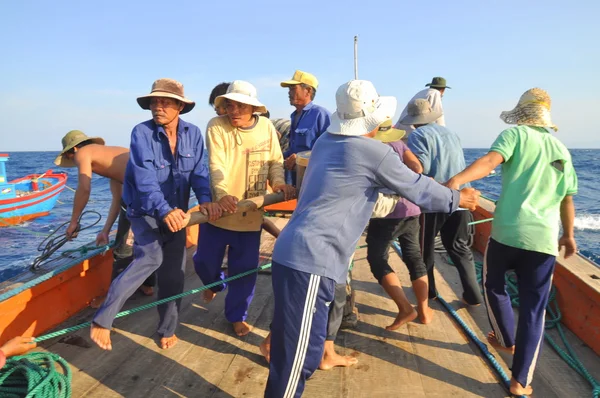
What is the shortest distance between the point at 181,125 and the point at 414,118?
1.93 meters

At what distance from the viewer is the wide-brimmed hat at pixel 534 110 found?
8.00ft

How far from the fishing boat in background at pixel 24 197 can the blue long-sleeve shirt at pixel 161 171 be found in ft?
51.8

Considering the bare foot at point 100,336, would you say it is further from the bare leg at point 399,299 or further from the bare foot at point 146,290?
the bare leg at point 399,299

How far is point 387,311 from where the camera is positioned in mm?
3545

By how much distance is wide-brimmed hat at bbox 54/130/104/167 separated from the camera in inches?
143

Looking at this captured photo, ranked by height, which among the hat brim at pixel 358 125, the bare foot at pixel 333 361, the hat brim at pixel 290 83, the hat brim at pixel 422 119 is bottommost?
the bare foot at pixel 333 361

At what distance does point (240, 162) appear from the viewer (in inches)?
121

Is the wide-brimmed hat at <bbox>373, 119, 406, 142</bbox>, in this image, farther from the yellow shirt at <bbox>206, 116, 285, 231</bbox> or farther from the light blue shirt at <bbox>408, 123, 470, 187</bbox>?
the yellow shirt at <bbox>206, 116, 285, 231</bbox>

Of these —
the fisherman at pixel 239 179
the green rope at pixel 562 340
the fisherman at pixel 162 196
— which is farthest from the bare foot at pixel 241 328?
the green rope at pixel 562 340

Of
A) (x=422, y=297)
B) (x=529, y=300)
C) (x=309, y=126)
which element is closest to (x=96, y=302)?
(x=309, y=126)

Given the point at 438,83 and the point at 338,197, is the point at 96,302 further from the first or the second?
the point at 438,83

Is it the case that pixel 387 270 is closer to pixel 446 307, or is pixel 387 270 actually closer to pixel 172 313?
pixel 446 307

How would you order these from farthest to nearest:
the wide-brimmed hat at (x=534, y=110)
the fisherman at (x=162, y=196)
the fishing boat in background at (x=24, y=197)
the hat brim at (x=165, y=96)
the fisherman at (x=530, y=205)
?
the fishing boat in background at (x=24, y=197)
the hat brim at (x=165, y=96)
the fisherman at (x=162, y=196)
the wide-brimmed hat at (x=534, y=110)
the fisherman at (x=530, y=205)

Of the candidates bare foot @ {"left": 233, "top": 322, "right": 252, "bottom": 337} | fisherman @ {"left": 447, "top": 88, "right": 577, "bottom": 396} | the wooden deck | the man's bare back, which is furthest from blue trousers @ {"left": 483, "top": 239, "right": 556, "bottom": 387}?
the man's bare back
